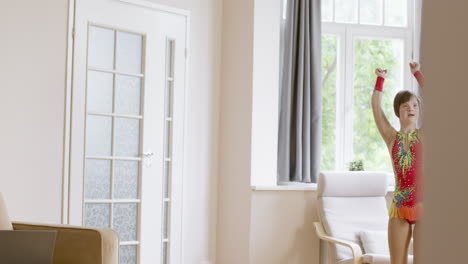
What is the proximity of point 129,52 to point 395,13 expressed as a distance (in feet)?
8.78

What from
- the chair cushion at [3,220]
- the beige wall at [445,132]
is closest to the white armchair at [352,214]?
the chair cushion at [3,220]

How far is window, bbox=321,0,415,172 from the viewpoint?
6.03m

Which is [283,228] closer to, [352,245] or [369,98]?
[352,245]

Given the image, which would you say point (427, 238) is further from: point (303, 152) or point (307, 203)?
point (303, 152)

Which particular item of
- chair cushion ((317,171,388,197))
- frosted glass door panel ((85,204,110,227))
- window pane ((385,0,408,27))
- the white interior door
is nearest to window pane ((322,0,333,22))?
window pane ((385,0,408,27))

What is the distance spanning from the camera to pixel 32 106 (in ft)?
14.1

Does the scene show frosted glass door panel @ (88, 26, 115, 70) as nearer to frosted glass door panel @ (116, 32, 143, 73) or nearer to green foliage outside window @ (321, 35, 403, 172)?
frosted glass door panel @ (116, 32, 143, 73)

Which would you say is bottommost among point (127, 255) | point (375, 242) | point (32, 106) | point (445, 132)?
point (127, 255)

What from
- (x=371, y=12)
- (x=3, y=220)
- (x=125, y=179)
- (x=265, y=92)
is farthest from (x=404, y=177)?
(x=371, y=12)

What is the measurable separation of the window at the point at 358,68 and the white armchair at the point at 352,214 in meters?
0.92

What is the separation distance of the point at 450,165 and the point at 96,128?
4489 millimetres

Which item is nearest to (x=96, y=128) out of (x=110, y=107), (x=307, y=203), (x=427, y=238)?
(x=110, y=107)

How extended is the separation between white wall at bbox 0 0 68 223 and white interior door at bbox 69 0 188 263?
115mm

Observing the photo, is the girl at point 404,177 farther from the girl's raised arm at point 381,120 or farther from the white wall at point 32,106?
the white wall at point 32,106
